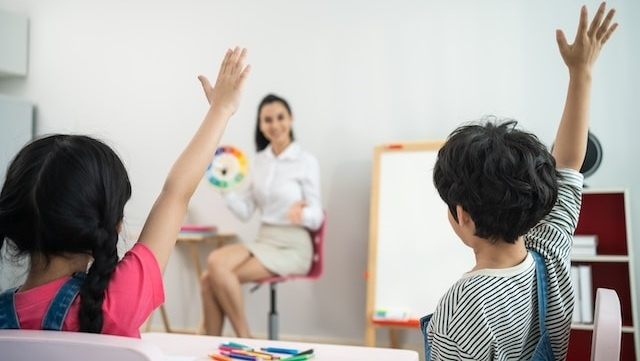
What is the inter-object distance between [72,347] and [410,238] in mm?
3108

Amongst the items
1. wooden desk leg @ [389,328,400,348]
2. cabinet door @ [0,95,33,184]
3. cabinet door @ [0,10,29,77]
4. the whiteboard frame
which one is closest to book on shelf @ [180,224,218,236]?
the whiteboard frame

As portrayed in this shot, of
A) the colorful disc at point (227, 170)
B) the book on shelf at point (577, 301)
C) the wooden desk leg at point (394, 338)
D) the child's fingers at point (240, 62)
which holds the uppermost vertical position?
the child's fingers at point (240, 62)

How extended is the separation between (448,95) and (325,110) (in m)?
0.82

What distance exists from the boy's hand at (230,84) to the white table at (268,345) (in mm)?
464

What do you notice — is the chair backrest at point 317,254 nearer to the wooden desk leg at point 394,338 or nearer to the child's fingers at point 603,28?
the wooden desk leg at point 394,338

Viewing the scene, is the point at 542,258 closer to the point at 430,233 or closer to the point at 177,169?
the point at 177,169

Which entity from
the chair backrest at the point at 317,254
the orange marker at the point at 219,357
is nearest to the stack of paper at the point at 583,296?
the chair backrest at the point at 317,254

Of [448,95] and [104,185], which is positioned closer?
[104,185]

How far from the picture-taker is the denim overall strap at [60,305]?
970mm

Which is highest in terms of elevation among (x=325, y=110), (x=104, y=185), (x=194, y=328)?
(x=325, y=110)

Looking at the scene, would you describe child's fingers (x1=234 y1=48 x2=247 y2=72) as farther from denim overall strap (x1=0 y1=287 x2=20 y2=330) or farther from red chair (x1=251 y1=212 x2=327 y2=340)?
red chair (x1=251 y1=212 x2=327 y2=340)

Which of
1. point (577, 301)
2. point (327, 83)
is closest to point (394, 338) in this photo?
point (577, 301)

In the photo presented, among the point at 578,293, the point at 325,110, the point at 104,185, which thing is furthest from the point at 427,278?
the point at 104,185

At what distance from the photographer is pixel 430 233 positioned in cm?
370
